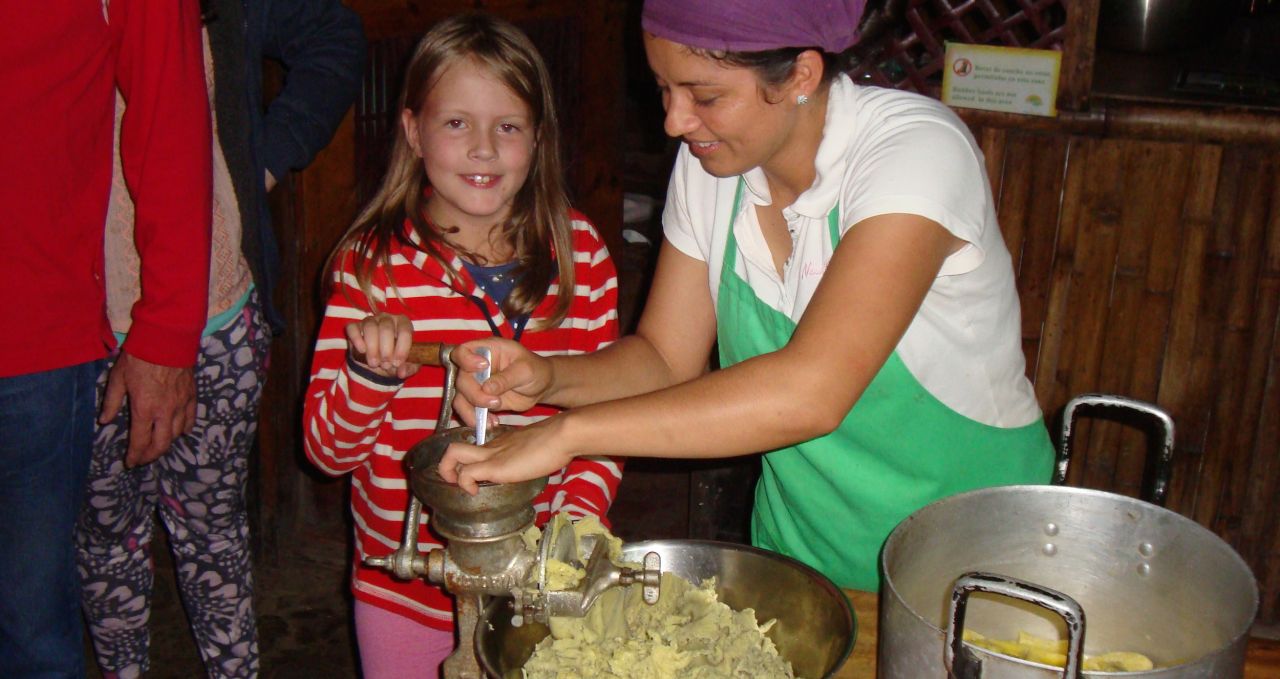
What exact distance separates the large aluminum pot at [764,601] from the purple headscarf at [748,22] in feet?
1.97

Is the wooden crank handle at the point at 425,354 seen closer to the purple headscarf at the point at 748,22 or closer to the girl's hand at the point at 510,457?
the girl's hand at the point at 510,457

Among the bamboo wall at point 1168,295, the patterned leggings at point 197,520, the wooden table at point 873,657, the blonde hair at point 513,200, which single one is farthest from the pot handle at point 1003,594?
the bamboo wall at point 1168,295

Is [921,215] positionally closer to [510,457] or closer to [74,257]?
[510,457]

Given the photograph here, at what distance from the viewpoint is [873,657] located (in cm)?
138

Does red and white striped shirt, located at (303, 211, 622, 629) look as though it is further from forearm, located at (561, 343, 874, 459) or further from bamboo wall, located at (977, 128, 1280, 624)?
bamboo wall, located at (977, 128, 1280, 624)

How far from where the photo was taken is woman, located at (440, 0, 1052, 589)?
4.13 feet

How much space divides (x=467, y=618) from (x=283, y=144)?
156cm

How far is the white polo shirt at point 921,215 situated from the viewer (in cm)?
135

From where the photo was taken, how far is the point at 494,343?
147 centimetres

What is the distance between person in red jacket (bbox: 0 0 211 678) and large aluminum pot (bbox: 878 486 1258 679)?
1372 millimetres

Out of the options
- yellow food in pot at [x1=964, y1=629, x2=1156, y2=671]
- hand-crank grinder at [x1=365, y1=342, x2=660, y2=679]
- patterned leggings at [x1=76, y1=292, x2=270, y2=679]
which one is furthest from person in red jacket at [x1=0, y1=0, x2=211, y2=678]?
yellow food in pot at [x1=964, y1=629, x2=1156, y2=671]

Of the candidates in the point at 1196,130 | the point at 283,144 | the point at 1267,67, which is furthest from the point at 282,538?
the point at 1267,67

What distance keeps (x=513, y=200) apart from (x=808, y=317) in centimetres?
89

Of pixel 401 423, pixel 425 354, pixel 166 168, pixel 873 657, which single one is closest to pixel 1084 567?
pixel 873 657
